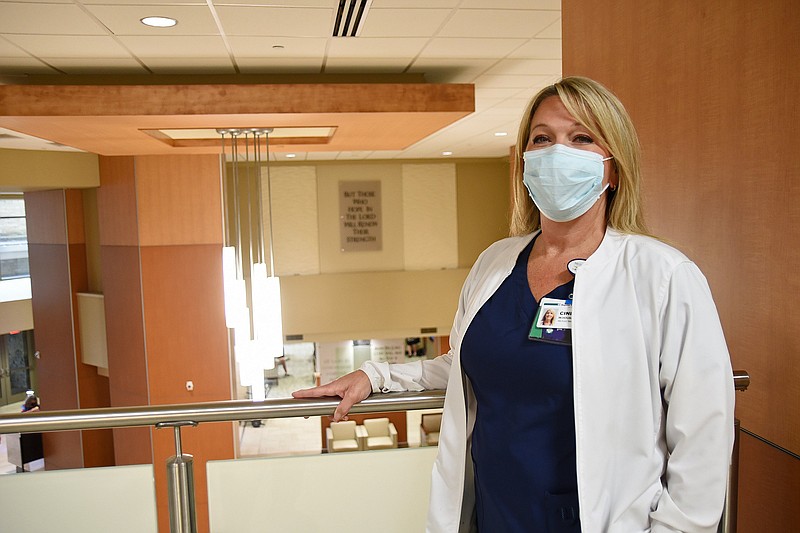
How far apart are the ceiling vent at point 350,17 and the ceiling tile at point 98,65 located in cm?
148

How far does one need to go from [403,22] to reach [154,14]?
1276 mm

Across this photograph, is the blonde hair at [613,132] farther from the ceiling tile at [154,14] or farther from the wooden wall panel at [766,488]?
the ceiling tile at [154,14]

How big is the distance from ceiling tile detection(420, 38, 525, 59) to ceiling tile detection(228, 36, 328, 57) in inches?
26.9

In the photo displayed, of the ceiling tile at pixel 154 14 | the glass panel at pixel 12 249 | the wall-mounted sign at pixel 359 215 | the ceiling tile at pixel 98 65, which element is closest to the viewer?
the ceiling tile at pixel 154 14

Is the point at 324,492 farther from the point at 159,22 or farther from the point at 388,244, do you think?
the point at 388,244

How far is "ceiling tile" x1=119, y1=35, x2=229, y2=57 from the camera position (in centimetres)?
380

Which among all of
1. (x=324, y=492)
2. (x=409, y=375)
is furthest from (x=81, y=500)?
(x=409, y=375)

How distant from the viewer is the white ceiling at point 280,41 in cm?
331

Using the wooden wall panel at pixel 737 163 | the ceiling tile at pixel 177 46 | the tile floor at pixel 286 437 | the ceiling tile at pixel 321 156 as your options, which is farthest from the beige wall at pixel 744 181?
the tile floor at pixel 286 437

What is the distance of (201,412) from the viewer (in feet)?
5.36

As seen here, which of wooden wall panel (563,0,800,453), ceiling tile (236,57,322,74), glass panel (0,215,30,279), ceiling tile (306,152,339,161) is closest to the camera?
wooden wall panel (563,0,800,453)

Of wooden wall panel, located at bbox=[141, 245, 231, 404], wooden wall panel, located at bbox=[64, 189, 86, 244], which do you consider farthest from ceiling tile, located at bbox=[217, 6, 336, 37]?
wooden wall panel, located at bbox=[64, 189, 86, 244]

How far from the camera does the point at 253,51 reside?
13.5 ft

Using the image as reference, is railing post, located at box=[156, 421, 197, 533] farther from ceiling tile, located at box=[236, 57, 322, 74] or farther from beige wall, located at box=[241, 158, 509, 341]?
beige wall, located at box=[241, 158, 509, 341]
